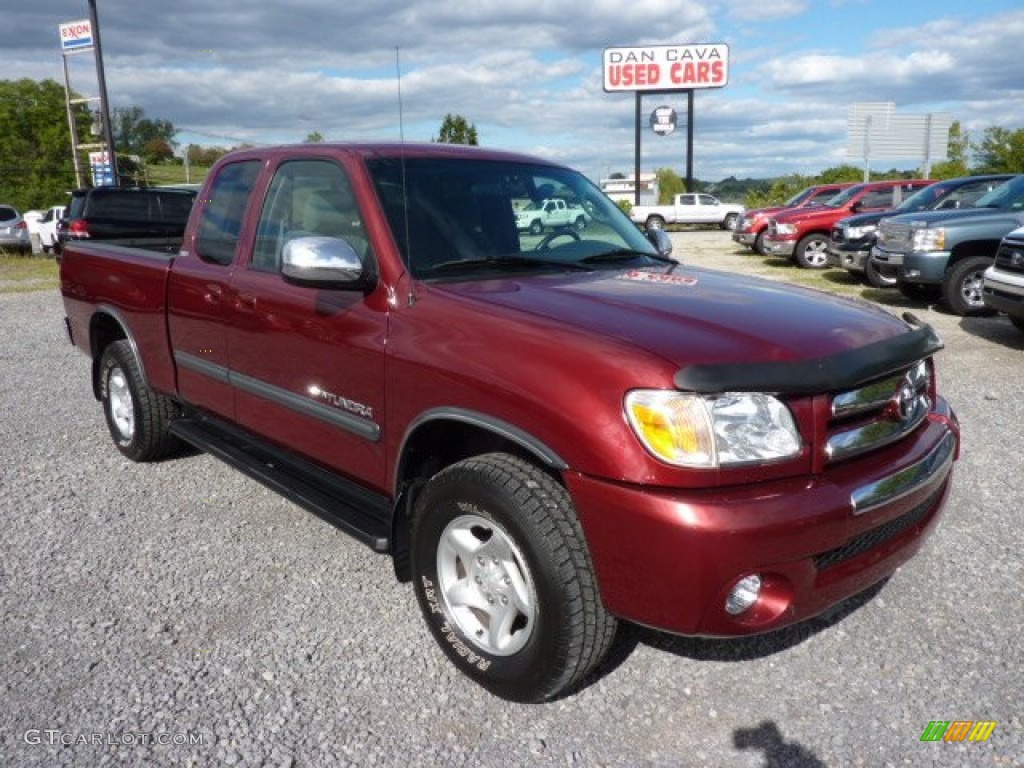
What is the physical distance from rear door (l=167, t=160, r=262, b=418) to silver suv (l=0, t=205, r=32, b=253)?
2327 cm

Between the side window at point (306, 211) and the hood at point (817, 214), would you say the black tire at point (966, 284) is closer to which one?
the hood at point (817, 214)

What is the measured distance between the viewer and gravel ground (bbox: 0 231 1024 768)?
2527 mm

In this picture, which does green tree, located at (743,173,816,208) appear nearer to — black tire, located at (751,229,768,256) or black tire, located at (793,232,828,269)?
black tire, located at (751,229,768,256)

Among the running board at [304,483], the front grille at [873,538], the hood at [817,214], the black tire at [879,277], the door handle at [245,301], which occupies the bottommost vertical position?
the black tire at [879,277]

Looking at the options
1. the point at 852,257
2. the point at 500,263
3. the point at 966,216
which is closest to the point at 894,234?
the point at 966,216

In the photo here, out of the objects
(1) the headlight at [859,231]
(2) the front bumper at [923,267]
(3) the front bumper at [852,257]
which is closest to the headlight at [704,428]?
(2) the front bumper at [923,267]

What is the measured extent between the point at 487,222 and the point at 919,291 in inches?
386

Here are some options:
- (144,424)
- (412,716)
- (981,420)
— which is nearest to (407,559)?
(412,716)

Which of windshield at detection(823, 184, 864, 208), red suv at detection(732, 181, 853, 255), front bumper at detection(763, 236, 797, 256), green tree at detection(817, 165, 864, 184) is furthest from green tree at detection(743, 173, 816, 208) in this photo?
front bumper at detection(763, 236, 797, 256)

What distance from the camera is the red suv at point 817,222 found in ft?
54.7

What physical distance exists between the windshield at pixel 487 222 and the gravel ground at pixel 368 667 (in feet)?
4.69

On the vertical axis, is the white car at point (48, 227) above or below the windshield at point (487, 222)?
below

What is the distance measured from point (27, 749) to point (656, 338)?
2.26 m

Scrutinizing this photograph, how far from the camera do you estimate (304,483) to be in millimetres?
3566
